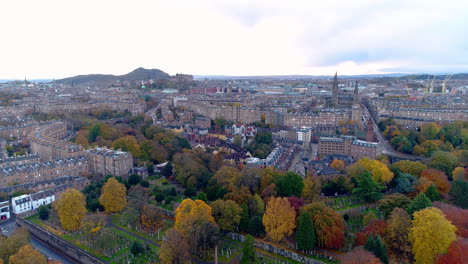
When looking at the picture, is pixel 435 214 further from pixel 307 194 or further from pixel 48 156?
pixel 48 156

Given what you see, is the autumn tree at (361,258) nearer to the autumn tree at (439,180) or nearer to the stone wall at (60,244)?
the autumn tree at (439,180)

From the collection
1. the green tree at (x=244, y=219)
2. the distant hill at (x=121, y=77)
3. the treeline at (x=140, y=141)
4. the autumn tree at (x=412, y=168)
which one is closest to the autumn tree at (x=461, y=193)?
the autumn tree at (x=412, y=168)

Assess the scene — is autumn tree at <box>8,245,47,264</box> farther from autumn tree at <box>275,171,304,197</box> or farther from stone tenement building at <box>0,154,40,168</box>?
stone tenement building at <box>0,154,40,168</box>

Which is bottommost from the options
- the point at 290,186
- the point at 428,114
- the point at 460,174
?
the point at 290,186

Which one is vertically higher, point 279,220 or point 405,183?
point 405,183

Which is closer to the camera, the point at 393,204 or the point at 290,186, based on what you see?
the point at 393,204

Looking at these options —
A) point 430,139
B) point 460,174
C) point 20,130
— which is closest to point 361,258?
point 460,174

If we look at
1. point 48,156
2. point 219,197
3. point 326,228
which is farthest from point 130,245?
point 48,156

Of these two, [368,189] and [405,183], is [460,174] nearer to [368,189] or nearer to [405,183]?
[405,183]

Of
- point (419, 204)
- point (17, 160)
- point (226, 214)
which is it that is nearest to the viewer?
point (419, 204)
